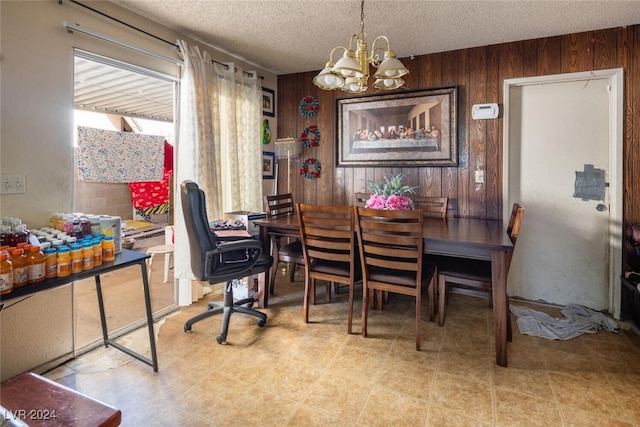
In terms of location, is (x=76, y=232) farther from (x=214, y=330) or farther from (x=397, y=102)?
(x=397, y=102)

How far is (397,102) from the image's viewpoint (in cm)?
363

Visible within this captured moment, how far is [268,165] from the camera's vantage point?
4.21 meters

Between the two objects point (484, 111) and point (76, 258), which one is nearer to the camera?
point (76, 258)

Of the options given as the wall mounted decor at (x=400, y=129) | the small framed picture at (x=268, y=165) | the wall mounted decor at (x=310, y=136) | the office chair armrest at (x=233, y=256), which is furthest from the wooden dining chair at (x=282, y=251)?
the wall mounted decor at (x=400, y=129)

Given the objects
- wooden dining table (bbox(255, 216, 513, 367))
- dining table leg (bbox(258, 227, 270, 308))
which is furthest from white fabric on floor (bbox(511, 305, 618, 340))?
dining table leg (bbox(258, 227, 270, 308))

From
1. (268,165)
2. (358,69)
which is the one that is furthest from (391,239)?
(268,165)

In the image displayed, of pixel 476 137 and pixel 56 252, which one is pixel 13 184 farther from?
pixel 476 137

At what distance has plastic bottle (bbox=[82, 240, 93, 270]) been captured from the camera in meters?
1.75

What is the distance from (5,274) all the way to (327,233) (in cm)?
169

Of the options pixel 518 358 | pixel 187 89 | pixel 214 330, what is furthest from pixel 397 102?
pixel 214 330

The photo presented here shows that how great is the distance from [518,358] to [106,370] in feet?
8.30

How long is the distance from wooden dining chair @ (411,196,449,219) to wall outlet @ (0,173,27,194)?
3.03 meters

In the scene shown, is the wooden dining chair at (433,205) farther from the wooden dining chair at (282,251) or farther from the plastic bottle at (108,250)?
the plastic bottle at (108,250)

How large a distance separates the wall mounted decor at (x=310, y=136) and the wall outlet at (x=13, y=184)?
2755mm
